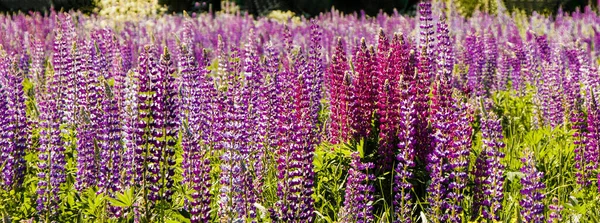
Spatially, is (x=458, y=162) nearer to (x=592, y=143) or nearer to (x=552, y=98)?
(x=592, y=143)

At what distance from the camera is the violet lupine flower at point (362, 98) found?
5438 mm

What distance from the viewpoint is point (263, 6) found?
22.2 metres

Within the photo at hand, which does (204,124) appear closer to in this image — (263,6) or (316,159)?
(316,159)

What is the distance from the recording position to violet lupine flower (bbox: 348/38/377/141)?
17.8 ft

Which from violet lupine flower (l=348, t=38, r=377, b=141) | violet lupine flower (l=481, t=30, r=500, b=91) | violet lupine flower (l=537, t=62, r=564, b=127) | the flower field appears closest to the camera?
the flower field

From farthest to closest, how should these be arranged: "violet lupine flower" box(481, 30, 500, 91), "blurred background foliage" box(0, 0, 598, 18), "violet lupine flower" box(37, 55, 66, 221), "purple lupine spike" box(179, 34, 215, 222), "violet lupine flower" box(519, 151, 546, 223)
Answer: "blurred background foliage" box(0, 0, 598, 18) → "violet lupine flower" box(481, 30, 500, 91) → "violet lupine flower" box(37, 55, 66, 221) → "purple lupine spike" box(179, 34, 215, 222) → "violet lupine flower" box(519, 151, 546, 223)

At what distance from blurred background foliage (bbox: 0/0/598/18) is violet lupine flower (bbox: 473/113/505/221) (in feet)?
54.7

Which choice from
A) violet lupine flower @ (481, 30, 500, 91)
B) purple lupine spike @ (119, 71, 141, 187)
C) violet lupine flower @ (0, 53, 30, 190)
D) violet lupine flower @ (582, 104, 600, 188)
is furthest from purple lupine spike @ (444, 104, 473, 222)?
violet lupine flower @ (481, 30, 500, 91)

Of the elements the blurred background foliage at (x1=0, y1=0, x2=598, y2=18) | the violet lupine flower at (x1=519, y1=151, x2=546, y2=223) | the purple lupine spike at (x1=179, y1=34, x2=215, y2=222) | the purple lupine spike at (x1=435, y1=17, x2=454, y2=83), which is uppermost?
the blurred background foliage at (x1=0, y1=0, x2=598, y2=18)

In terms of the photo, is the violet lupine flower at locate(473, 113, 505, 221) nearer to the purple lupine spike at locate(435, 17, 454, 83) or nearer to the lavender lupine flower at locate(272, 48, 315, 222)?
the lavender lupine flower at locate(272, 48, 315, 222)

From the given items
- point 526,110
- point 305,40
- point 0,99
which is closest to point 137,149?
point 0,99

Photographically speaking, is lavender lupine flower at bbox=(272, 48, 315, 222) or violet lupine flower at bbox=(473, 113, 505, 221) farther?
violet lupine flower at bbox=(473, 113, 505, 221)

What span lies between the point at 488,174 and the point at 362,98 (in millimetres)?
1194

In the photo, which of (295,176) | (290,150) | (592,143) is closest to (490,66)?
(592,143)
